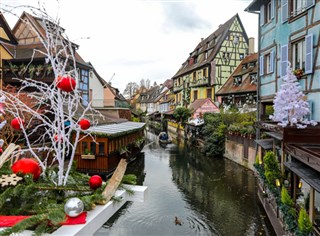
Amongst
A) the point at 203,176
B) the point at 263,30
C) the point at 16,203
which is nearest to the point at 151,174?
the point at 203,176

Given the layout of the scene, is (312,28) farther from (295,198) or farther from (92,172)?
(92,172)

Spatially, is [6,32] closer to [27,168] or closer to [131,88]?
[27,168]

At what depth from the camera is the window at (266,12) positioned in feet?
44.9

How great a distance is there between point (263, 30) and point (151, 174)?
10.5m

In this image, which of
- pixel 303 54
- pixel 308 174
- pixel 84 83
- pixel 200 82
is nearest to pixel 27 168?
pixel 308 174

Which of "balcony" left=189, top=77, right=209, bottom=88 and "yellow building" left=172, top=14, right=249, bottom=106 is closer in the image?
"yellow building" left=172, top=14, right=249, bottom=106

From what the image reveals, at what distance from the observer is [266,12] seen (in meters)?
14.3

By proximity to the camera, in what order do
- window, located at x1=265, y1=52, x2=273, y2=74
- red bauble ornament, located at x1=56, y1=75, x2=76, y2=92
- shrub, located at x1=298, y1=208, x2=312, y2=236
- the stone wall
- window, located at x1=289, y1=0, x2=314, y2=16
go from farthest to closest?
the stone wall < window, located at x1=265, y1=52, x2=273, y2=74 < window, located at x1=289, y1=0, x2=314, y2=16 < shrub, located at x1=298, y1=208, x2=312, y2=236 < red bauble ornament, located at x1=56, y1=75, x2=76, y2=92

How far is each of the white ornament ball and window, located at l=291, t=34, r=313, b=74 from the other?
1037cm

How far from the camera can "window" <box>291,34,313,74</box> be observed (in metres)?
10.1

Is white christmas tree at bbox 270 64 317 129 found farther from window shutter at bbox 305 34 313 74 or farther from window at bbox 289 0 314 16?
window at bbox 289 0 314 16

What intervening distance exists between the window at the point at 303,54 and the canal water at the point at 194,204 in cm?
590

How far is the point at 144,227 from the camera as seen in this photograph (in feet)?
30.2

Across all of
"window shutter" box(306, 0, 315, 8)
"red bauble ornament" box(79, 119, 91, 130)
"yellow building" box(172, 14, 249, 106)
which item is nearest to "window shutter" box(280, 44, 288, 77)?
"window shutter" box(306, 0, 315, 8)
